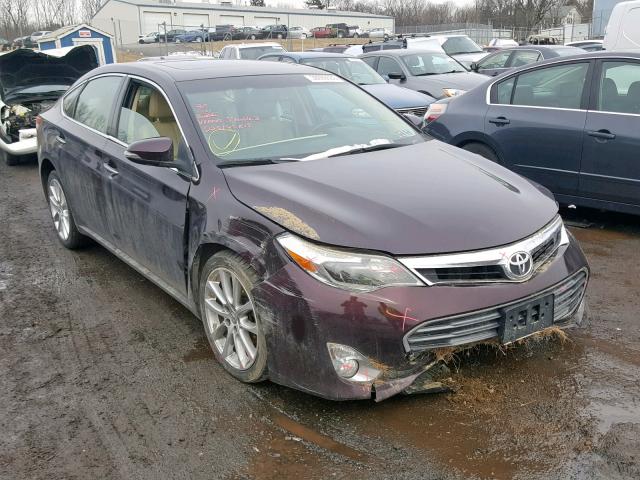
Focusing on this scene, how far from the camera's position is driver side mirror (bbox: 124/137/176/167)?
3.56 meters

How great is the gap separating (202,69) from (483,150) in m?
3.34

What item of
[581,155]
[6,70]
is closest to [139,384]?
[581,155]

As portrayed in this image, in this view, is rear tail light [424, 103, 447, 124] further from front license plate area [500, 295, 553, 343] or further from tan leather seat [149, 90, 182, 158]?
front license plate area [500, 295, 553, 343]

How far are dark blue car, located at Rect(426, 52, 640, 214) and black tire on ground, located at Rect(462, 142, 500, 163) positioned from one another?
0.01 meters

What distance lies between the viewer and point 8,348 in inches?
151

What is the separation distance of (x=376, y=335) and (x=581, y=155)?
3.70 m

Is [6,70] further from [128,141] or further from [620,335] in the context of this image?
[620,335]

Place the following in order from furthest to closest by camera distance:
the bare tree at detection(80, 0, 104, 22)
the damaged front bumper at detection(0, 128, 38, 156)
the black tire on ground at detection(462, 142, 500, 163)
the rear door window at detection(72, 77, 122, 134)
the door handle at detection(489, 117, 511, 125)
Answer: the bare tree at detection(80, 0, 104, 22), the damaged front bumper at detection(0, 128, 38, 156), the black tire on ground at detection(462, 142, 500, 163), the door handle at detection(489, 117, 511, 125), the rear door window at detection(72, 77, 122, 134)

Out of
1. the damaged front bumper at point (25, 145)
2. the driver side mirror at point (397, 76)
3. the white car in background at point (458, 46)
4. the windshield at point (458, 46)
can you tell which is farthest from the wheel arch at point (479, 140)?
the windshield at point (458, 46)

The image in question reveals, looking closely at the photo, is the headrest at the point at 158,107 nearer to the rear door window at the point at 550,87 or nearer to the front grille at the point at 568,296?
the front grille at the point at 568,296

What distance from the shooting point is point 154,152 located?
3553mm

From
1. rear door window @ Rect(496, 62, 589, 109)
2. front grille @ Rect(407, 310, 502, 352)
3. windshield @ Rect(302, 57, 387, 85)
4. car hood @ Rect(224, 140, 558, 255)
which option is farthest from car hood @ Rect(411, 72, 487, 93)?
front grille @ Rect(407, 310, 502, 352)

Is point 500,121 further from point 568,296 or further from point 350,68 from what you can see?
point 350,68

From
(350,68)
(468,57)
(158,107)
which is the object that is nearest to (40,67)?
(350,68)
